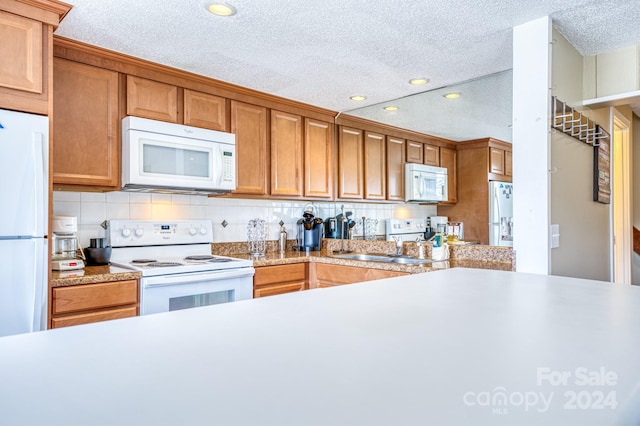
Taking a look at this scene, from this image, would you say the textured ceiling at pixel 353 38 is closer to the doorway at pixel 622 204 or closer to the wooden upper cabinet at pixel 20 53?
the wooden upper cabinet at pixel 20 53

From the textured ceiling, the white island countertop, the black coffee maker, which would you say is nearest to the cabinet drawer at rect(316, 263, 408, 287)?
the black coffee maker

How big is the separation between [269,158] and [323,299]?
263 centimetres

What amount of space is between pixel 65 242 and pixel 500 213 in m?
2.78

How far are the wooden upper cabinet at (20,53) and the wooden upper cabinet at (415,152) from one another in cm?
278

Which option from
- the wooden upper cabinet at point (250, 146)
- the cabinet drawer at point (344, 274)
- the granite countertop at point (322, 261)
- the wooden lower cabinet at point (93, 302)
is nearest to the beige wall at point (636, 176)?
the granite countertop at point (322, 261)

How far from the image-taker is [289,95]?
345 cm

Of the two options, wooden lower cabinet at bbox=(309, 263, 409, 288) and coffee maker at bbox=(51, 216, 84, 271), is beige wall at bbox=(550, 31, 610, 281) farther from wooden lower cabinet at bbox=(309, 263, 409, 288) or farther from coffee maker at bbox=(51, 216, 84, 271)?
coffee maker at bbox=(51, 216, 84, 271)

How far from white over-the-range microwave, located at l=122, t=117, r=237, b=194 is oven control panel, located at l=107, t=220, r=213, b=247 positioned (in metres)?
0.28

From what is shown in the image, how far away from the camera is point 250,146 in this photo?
331 cm

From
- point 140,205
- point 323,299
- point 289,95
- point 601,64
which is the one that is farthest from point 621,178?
point 140,205

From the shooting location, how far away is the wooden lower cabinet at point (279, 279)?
9.76ft

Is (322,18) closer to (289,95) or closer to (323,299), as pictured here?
(289,95)

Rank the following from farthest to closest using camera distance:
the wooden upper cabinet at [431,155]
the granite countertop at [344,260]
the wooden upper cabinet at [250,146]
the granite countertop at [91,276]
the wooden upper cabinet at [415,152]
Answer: the wooden upper cabinet at [415,152]
the wooden upper cabinet at [431,155]
the wooden upper cabinet at [250,146]
the granite countertop at [344,260]
the granite countertop at [91,276]

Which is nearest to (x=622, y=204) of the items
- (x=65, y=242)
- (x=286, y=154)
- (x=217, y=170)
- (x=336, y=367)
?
(x=286, y=154)
